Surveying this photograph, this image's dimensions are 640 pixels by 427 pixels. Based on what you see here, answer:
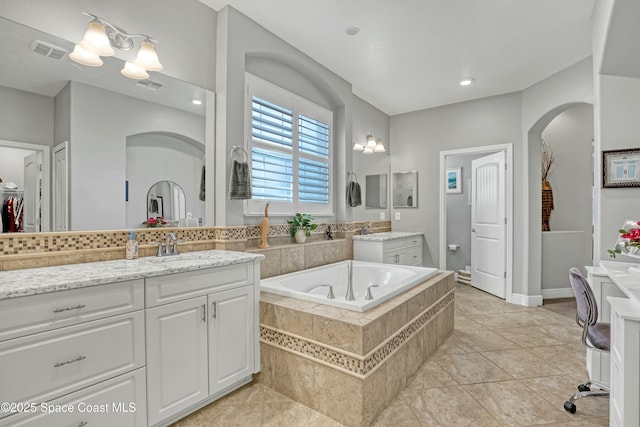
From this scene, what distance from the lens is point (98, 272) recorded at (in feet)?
5.15

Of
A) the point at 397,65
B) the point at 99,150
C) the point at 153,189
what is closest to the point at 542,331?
the point at 397,65

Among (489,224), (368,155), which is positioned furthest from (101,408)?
(489,224)

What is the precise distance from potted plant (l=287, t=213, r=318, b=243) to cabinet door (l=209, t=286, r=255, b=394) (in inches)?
46.3

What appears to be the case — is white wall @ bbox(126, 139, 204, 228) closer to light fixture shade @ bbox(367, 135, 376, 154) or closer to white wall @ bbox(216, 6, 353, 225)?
white wall @ bbox(216, 6, 353, 225)

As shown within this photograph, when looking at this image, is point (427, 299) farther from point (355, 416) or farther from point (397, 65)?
point (397, 65)

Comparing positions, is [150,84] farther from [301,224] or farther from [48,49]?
[301,224]

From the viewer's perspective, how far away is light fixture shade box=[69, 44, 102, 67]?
1.85m

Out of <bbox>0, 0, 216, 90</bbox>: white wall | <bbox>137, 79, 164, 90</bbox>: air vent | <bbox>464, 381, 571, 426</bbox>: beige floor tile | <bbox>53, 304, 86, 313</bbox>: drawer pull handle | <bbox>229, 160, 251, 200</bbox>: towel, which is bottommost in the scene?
<bbox>464, 381, 571, 426</bbox>: beige floor tile

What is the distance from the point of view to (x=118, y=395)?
151cm

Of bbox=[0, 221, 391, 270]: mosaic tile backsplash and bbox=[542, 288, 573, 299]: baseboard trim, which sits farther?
bbox=[542, 288, 573, 299]: baseboard trim

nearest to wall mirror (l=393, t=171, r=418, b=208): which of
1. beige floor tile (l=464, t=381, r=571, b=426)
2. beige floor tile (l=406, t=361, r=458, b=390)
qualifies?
beige floor tile (l=406, t=361, r=458, b=390)

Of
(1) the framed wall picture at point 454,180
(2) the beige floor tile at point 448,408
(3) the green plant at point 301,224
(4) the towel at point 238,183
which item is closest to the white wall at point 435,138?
(1) the framed wall picture at point 454,180

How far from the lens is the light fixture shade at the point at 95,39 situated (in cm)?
181

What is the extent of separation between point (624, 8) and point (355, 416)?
9.05 ft
